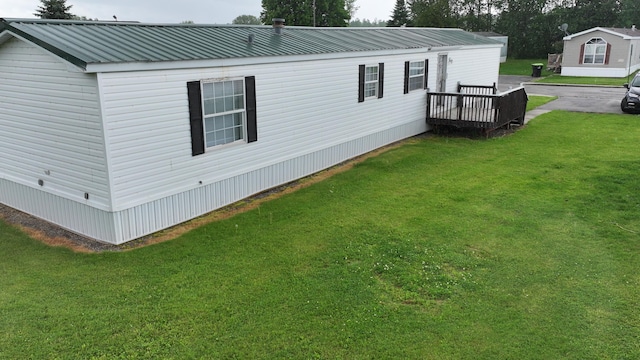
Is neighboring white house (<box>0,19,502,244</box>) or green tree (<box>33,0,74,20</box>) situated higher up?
green tree (<box>33,0,74,20</box>)

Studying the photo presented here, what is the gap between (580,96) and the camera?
82.7 feet

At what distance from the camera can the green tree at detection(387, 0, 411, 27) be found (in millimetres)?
55969

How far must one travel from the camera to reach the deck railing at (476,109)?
1537 cm

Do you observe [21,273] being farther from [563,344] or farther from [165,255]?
[563,344]

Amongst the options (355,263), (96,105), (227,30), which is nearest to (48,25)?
(96,105)

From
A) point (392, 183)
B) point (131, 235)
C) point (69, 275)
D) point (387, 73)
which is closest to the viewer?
point (69, 275)

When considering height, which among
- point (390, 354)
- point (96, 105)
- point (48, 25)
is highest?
point (48, 25)

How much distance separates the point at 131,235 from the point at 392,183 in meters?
5.54

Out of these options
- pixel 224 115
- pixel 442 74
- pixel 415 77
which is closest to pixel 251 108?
pixel 224 115

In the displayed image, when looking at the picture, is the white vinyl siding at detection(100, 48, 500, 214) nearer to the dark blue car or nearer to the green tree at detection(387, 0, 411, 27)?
the dark blue car

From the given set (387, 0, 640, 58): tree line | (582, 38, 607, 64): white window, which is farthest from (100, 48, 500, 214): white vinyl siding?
(387, 0, 640, 58): tree line

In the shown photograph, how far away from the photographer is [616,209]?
922cm

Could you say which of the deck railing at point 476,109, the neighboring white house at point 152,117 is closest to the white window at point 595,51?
the deck railing at point 476,109

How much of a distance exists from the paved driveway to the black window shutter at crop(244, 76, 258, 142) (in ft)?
51.4
